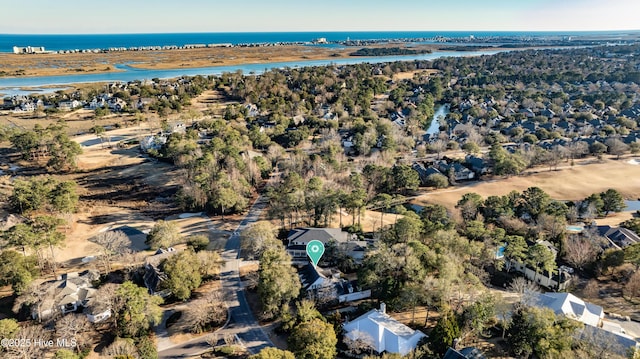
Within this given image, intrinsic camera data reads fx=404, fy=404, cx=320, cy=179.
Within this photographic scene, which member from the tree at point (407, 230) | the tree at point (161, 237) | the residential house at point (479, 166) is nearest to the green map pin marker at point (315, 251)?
the tree at point (407, 230)

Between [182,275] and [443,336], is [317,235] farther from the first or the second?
[443,336]

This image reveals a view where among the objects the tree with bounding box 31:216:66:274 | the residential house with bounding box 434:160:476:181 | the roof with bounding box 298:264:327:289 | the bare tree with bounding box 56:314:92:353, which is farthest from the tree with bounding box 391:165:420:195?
the tree with bounding box 31:216:66:274

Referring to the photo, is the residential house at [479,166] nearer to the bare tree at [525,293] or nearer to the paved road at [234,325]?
the bare tree at [525,293]

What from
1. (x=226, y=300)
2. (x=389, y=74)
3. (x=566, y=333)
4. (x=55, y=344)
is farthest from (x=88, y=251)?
(x=389, y=74)

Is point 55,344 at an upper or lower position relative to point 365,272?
lower

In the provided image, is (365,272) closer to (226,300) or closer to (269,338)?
(269,338)

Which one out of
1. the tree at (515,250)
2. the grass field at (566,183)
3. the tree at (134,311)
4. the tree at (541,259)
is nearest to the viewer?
the tree at (134,311)
